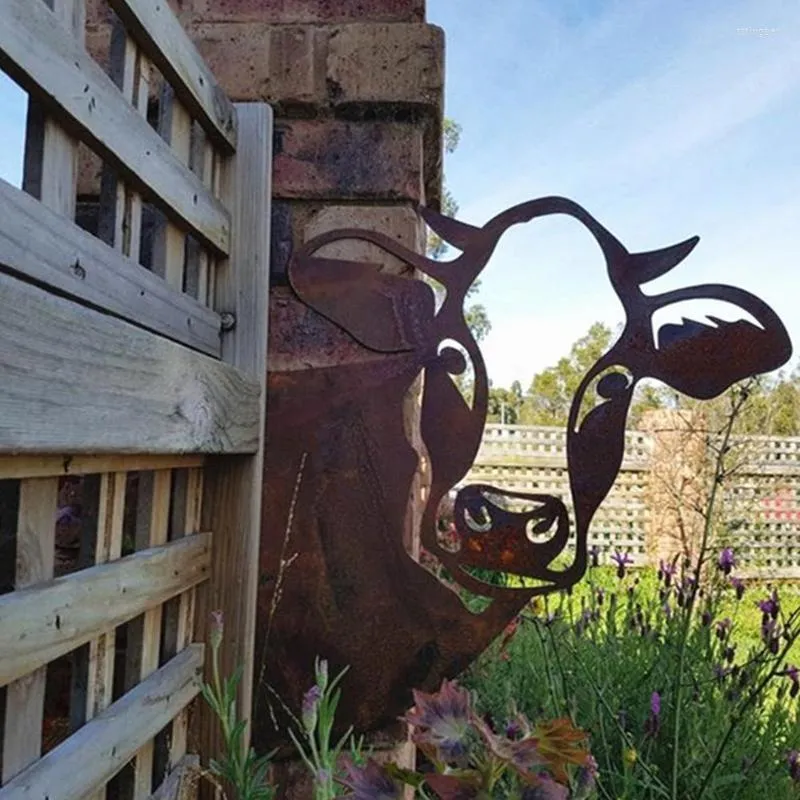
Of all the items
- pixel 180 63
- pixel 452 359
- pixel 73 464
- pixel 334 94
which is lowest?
pixel 73 464

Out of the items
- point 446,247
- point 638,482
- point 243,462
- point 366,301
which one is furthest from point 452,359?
point 446,247

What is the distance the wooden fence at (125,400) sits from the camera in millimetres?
518

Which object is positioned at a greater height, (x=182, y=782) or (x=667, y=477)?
(x=667, y=477)

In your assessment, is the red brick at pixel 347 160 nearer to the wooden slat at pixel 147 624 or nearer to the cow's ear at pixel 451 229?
the cow's ear at pixel 451 229

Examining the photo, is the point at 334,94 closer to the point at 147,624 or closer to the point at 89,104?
the point at 89,104

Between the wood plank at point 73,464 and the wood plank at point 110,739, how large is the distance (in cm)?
23

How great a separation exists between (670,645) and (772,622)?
226 millimetres

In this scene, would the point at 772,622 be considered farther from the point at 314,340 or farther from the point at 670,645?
the point at 314,340

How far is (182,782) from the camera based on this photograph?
0.92m

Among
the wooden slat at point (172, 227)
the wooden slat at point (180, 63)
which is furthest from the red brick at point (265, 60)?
the wooden slat at point (172, 227)

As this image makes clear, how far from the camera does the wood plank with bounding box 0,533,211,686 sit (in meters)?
0.52

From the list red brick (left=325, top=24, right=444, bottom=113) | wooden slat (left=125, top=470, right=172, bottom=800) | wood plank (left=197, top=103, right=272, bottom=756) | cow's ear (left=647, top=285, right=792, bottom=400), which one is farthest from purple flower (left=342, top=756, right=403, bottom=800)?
red brick (left=325, top=24, right=444, bottom=113)

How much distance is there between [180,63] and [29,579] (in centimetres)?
61

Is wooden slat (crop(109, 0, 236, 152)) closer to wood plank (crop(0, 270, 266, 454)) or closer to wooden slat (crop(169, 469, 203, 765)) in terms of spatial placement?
wood plank (crop(0, 270, 266, 454))
